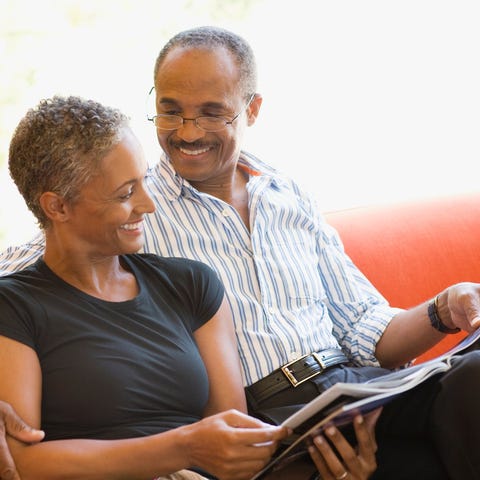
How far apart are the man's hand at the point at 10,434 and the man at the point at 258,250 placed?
399 millimetres

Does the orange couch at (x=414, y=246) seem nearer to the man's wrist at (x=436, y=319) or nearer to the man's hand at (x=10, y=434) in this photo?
the man's wrist at (x=436, y=319)

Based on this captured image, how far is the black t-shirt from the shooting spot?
1.44 m

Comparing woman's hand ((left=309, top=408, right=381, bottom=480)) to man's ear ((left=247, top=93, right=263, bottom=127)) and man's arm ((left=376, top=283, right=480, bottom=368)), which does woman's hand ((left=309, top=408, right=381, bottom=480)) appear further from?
man's ear ((left=247, top=93, right=263, bottom=127))

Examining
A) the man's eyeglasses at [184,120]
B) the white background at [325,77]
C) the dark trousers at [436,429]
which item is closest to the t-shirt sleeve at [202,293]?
the dark trousers at [436,429]

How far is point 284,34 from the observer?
2.81 meters

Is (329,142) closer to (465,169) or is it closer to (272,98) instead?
(272,98)

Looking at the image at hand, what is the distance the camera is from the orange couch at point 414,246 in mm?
2182

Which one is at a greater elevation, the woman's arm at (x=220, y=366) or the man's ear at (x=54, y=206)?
the man's ear at (x=54, y=206)

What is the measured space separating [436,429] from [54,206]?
2.47 feet

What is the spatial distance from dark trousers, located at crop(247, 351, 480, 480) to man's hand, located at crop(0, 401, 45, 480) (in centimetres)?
49

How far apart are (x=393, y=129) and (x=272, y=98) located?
415mm

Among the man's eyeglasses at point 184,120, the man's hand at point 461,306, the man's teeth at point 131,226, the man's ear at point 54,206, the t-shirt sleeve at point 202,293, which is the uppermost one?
the man's eyeglasses at point 184,120

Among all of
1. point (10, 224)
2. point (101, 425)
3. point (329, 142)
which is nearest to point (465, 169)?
point (329, 142)

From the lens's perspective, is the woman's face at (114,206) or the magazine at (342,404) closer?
the magazine at (342,404)
